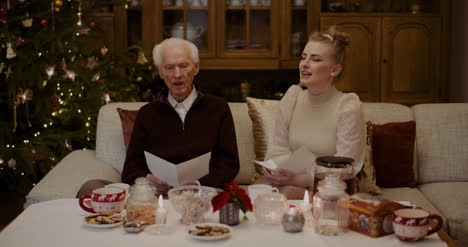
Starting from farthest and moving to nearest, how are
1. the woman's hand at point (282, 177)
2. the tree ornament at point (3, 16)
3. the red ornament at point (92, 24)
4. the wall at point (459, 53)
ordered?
the wall at point (459, 53), the red ornament at point (92, 24), the tree ornament at point (3, 16), the woman's hand at point (282, 177)

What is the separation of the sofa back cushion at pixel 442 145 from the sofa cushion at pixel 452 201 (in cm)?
5

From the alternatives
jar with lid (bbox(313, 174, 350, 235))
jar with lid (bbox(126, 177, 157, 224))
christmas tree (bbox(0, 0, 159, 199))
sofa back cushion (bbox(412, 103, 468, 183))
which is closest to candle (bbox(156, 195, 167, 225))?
jar with lid (bbox(126, 177, 157, 224))

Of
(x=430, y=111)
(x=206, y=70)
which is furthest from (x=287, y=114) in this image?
(x=206, y=70)

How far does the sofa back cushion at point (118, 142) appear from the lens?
111 inches

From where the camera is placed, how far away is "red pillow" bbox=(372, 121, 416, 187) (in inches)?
107

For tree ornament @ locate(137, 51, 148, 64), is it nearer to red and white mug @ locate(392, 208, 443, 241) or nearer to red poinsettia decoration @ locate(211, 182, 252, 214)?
red poinsettia decoration @ locate(211, 182, 252, 214)

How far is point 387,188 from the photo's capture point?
2748mm

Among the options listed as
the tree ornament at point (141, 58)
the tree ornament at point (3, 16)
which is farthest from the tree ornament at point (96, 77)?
the tree ornament at point (3, 16)

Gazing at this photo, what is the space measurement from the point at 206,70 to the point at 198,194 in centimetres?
331

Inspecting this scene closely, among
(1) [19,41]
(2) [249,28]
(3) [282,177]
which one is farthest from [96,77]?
(3) [282,177]

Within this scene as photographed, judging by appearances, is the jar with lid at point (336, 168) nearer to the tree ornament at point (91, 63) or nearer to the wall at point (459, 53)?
the tree ornament at point (91, 63)

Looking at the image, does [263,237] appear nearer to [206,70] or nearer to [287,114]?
[287,114]

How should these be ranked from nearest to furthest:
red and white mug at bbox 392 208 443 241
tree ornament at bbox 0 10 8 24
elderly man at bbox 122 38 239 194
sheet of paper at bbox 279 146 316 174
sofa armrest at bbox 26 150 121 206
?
red and white mug at bbox 392 208 443 241, sheet of paper at bbox 279 146 316 174, sofa armrest at bbox 26 150 121 206, elderly man at bbox 122 38 239 194, tree ornament at bbox 0 10 8 24

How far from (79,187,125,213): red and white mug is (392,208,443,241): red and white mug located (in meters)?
0.79
